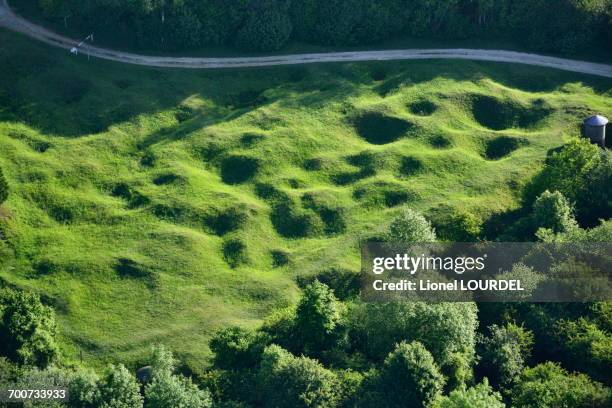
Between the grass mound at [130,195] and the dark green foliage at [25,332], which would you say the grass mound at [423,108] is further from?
the dark green foliage at [25,332]

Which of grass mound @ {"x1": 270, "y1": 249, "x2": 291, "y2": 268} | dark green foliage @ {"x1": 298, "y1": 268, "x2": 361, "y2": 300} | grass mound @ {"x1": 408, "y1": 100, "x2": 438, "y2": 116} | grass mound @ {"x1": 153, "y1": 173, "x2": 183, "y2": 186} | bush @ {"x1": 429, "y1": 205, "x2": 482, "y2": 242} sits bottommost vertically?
dark green foliage @ {"x1": 298, "y1": 268, "x2": 361, "y2": 300}

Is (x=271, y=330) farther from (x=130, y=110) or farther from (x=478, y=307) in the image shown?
(x=130, y=110)

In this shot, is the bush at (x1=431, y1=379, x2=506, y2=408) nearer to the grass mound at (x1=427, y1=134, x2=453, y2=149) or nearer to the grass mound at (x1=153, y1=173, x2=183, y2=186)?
the grass mound at (x1=427, y1=134, x2=453, y2=149)

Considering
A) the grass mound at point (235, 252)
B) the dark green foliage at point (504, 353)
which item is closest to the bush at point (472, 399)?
the dark green foliage at point (504, 353)

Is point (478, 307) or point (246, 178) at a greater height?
point (246, 178)

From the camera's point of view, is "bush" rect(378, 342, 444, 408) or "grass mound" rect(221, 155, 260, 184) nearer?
"bush" rect(378, 342, 444, 408)

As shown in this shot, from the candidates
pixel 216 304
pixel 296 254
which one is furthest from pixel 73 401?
pixel 296 254

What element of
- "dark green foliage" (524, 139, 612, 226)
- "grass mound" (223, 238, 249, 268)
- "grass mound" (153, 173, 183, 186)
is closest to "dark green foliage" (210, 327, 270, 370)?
"grass mound" (223, 238, 249, 268)
